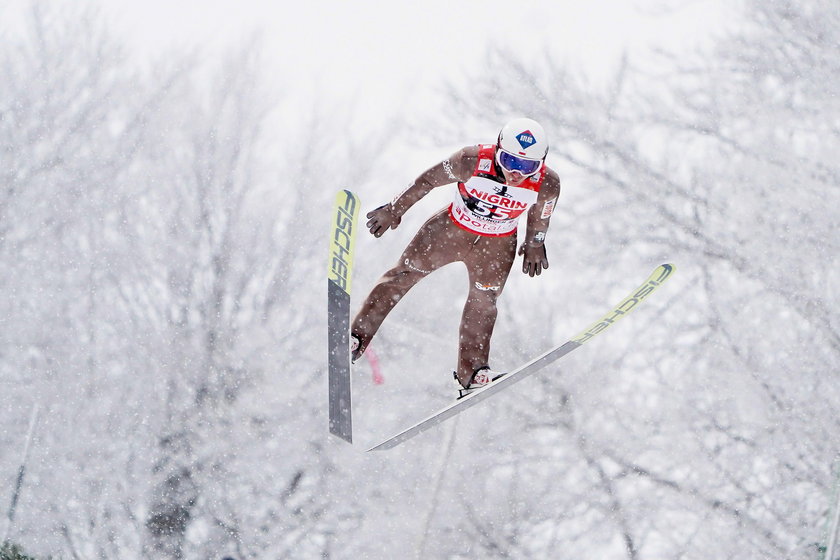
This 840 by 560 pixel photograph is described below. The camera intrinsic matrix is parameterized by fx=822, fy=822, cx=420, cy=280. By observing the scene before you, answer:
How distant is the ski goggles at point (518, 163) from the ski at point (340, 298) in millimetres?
818

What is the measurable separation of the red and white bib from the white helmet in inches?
7.0

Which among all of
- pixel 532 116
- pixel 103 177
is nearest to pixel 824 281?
pixel 532 116

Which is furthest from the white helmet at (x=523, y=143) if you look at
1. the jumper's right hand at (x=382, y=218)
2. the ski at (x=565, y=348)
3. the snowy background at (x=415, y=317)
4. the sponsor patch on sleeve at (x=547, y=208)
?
the snowy background at (x=415, y=317)

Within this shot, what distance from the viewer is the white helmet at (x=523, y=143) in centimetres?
431

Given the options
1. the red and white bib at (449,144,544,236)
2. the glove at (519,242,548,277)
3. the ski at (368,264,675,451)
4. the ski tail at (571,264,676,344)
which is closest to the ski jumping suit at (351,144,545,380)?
the red and white bib at (449,144,544,236)

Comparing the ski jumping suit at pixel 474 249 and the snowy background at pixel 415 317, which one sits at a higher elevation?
the ski jumping suit at pixel 474 249

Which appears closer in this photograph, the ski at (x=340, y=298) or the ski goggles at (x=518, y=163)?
the ski goggles at (x=518, y=163)

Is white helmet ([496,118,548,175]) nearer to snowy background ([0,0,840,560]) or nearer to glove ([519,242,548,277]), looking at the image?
glove ([519,242,548,277])

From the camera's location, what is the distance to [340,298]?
4.73 meters

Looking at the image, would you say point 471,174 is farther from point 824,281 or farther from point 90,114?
point 90,114

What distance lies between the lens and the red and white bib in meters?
4.61

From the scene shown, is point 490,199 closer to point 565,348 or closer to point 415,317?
point 565,348

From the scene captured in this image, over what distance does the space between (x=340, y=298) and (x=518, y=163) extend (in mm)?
1269

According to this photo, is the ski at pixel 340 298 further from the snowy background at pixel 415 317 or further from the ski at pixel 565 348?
the snowy background at pixel 415 317
